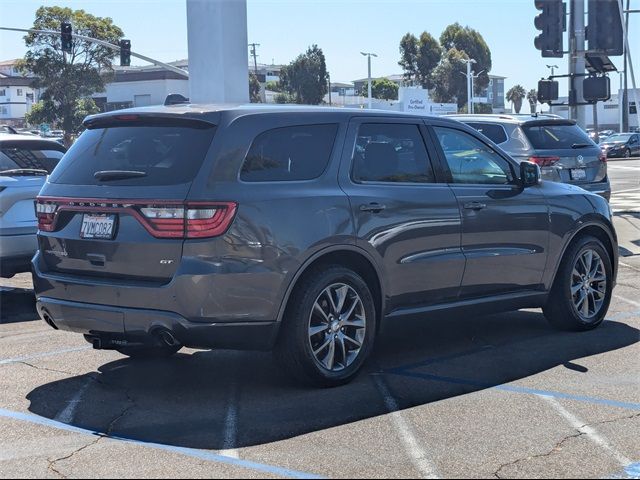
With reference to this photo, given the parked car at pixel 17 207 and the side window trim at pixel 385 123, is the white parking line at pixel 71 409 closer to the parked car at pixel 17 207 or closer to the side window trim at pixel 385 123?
the side window trim at pixel 385 123

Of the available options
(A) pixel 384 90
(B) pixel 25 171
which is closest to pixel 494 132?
(B) pixel 25 171

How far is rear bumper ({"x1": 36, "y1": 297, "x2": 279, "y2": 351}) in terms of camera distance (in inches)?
216

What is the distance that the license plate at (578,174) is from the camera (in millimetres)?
13016

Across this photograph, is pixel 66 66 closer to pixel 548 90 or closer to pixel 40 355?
pixel 548 90

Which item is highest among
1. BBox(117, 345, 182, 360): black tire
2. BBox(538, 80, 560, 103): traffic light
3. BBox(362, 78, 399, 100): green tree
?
BBox(362, 78, 399, 100): green tree

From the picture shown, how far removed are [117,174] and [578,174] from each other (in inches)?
346

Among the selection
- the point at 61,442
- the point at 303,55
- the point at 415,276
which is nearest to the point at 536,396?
the point at 415,276

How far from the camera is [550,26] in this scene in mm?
15797

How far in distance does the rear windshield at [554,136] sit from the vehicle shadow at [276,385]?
5.21 metres

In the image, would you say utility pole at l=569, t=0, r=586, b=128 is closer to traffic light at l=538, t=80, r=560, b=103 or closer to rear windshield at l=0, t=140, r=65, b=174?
traffic light at l=538, t=80, r=560, b=103

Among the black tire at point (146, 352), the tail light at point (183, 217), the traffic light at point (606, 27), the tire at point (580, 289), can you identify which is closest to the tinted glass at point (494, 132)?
the traffic light at point (606, 27)

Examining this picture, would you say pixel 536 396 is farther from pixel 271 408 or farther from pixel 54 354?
pixel 54 354

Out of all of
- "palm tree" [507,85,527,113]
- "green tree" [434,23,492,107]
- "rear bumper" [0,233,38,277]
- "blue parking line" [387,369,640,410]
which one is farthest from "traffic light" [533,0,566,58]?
"palm tree" [507,85,527,113]

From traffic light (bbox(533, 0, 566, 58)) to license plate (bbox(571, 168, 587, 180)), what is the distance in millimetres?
3542
